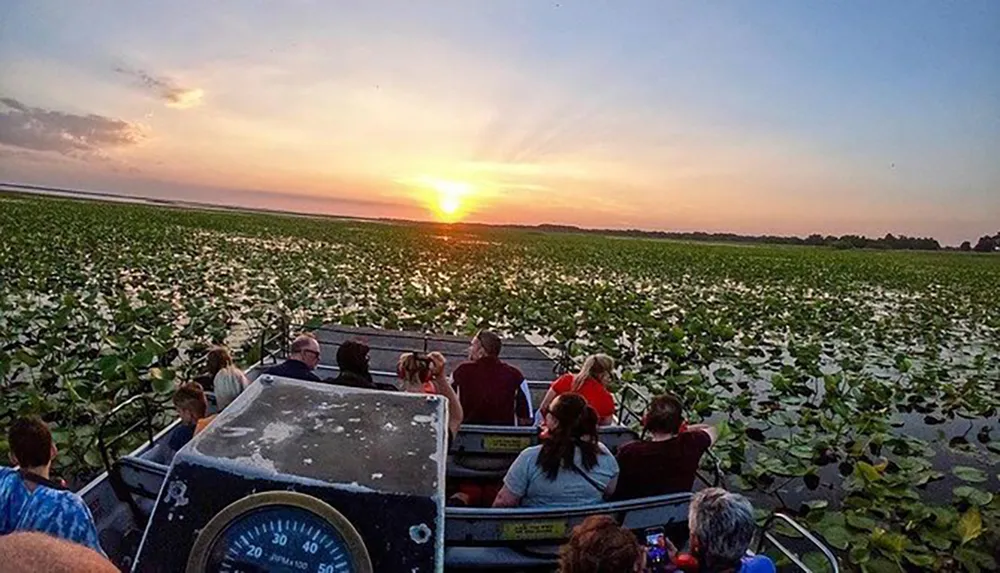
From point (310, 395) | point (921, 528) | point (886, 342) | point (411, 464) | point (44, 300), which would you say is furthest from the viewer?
point (886, 342)

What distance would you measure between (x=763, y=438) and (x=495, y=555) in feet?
18.6

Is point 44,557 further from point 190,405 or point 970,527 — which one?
point 970,527

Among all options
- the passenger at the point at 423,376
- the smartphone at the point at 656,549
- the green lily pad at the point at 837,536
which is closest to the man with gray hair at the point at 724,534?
the smartphone at the point at 656,549

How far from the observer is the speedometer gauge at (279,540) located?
1.78 meters

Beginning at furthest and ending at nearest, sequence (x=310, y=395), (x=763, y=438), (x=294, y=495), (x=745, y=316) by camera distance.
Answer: (x=745, y=316), (x=763, y=438), (x=310, y=395), (x=294, y=495)

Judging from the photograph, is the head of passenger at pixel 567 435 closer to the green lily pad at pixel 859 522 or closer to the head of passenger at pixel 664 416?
the head of passenger at pixel 664 416

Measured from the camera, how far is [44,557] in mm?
1127

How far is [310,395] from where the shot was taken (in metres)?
2.57

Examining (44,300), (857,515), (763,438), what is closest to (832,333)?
(763,438)

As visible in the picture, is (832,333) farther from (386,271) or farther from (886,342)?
(386,271)

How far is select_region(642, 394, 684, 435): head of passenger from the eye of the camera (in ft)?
14.3

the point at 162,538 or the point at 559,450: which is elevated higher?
the point at 162,538

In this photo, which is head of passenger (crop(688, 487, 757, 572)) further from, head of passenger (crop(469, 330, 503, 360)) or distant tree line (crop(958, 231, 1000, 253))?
distant tree line (crop(958, 231, 1000, 253))

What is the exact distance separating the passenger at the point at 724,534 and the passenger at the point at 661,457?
132 cm
